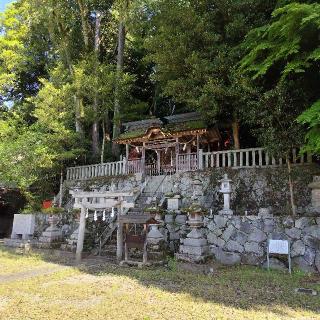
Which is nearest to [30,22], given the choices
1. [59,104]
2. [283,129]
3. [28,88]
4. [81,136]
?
[28,88]

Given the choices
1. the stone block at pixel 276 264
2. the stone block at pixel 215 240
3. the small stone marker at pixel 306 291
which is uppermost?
the stone block at pixel 215 240

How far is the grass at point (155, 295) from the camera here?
17.5ft

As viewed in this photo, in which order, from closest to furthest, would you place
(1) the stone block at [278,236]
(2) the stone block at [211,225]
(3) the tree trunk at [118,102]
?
1. (1) the stone block at [278,236]
2. (2) the stone block at [211,225]
3. (3) the tree trunk at [118,102]

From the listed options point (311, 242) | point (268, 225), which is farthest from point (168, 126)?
point (311, 242)

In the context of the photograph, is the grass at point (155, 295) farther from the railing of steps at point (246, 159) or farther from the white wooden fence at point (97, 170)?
the white wooden fence at point (97, 170)

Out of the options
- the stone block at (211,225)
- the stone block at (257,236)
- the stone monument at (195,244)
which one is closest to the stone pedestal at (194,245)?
the stone monument at (195,244)

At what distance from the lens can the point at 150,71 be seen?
23.6m

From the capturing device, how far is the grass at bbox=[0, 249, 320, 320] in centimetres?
534

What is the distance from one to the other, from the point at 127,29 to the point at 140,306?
18.4 metres

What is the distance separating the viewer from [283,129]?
996 centimetres

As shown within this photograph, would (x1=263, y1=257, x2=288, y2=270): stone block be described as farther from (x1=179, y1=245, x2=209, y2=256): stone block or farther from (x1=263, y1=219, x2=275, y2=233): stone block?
(x1=179, y1=245, x2=209, y2=256): stone block

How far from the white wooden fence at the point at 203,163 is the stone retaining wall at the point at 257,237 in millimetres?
2537

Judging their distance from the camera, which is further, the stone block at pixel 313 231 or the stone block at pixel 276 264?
the stone block at pixel 276 264

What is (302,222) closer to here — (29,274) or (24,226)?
(29,274)
